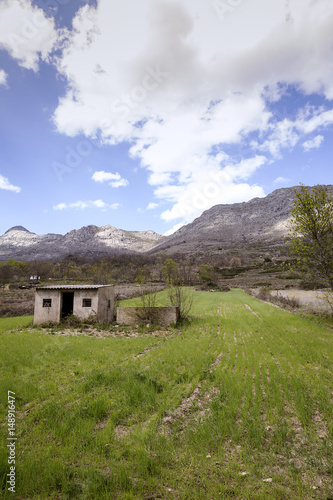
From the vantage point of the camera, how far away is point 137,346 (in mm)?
16000

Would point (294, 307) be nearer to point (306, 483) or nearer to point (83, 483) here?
point (306, 483)

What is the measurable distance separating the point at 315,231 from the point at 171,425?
1781 centimetres

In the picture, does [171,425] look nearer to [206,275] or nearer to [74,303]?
[74,303]

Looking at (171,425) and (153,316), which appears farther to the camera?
(153,316)

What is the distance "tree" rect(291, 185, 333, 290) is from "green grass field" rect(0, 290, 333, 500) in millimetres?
7893

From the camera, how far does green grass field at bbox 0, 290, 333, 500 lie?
4.66 m

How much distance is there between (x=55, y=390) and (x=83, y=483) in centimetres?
491

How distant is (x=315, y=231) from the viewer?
749 inches

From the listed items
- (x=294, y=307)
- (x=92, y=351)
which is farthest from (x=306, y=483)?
(x=294, y=307)

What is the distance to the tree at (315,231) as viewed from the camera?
1869 centimetres

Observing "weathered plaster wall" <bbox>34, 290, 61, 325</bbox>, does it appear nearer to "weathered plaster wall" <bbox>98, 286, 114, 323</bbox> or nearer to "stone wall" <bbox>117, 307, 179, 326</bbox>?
"weathered plaster wall" <bbox>98, 286, 114, 323</bbox>

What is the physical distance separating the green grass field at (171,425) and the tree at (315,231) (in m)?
7.89

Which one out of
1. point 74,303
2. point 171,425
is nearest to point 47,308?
point 74,303

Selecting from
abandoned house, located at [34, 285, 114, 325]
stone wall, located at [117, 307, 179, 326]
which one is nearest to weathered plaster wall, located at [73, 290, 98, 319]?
abandoned house, located at [34, 285, 114, 325]
